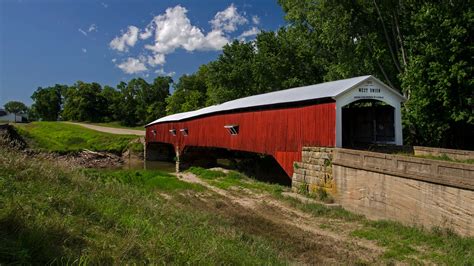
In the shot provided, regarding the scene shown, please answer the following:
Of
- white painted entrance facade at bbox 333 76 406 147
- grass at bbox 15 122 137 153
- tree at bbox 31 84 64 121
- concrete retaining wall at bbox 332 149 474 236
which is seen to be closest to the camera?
concrete retaining wall at bbox 332 149 474 236

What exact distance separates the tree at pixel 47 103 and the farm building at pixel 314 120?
315 ft

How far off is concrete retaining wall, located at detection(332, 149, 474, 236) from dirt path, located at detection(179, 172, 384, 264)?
4.50 feet

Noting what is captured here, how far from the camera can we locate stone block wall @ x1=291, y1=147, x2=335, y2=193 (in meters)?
15.1

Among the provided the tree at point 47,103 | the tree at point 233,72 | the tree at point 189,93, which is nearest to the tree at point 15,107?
the tree at point 47,103

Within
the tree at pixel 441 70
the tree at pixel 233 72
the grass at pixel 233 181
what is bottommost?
the grass at pixel 233 181

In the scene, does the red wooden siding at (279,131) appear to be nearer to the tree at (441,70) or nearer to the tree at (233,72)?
the tree at (441,70)

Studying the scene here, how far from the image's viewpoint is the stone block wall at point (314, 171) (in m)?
15.1

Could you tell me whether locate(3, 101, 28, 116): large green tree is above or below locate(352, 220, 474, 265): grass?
above

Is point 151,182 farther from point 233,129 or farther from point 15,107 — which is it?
point 15,107

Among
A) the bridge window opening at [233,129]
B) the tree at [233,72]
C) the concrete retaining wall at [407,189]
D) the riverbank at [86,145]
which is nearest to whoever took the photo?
the concrete retaining wall at [407,189]

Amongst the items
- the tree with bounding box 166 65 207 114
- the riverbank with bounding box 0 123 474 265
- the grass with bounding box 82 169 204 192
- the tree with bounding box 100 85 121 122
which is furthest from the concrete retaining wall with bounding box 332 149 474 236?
the tree with bounding box 100 85 121 122

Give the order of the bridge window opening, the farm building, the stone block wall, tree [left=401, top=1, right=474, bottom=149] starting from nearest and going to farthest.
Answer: the stone block wall, the farm building, tree [left=401, top=1, right=474, bottom=149], the bridge window opening

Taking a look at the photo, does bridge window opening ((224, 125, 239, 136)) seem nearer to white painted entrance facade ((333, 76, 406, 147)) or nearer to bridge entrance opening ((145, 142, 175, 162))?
white painted entrance facade ((333, 76, 406, 147))

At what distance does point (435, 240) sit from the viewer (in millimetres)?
9617
